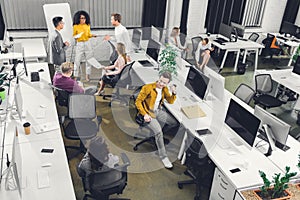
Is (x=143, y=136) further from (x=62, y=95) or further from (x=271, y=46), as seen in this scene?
(x=271, y=46)

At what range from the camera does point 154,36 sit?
741cm

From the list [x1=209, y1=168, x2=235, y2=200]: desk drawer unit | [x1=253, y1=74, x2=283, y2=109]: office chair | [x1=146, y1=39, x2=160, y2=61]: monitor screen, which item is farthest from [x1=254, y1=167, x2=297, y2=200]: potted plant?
[x1=146, y1=39, x2=160, y2=61]: monitor screen

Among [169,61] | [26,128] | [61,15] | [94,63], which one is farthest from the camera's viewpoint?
[94,63]

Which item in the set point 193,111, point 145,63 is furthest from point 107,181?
point 145,63

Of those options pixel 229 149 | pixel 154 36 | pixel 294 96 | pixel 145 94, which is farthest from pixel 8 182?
pixel 294 96

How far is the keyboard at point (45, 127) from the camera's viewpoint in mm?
4383

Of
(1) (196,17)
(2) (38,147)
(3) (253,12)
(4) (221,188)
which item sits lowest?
(4) (221,188)

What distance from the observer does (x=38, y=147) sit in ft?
13.4

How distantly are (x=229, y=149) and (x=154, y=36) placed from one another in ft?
12.7

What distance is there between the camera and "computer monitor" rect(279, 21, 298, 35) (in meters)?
9.64

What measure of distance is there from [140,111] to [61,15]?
399 centimetres

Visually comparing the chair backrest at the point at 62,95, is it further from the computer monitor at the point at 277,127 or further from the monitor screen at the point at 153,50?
the computer monitor at the point at 277,127

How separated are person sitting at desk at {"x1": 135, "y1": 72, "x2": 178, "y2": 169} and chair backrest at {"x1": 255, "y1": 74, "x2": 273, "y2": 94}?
2.17 metres

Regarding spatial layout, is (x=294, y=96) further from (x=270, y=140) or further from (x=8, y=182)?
(x=8, y=182)
